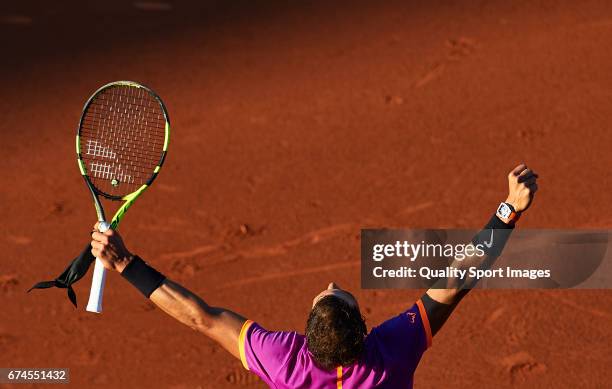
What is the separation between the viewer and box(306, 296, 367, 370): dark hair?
403cm

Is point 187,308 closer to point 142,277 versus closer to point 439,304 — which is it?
point 142,277

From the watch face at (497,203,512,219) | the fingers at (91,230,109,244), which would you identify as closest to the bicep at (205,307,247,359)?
the fingers at (91,230,109,244)

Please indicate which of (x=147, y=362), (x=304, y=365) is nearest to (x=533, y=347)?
(x=147, y=362)

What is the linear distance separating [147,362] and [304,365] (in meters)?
3.94

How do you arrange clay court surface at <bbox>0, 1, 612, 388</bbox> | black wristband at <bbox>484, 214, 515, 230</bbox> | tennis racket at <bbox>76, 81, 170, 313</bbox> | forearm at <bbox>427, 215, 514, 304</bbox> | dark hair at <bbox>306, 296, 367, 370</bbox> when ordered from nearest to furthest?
1. dark hair at <bbox>306, 296, 367, 370</bbox>
2. forearm at <bbox>427, 215, 514, 304</bbox>
3. black wristband at <bbox>484, 214, 515, 230</bbox>
4. tennis racket at <bbox>76, 81, 170, 313</bbox>
5. clay court surface at <bbox>0, 1, 612, 388</bbox>

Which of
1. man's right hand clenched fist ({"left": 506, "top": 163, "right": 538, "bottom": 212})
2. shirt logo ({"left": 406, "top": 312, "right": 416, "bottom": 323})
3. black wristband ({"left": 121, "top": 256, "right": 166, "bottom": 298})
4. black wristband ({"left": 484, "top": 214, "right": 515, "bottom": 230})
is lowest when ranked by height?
shirt logo ({"left": 406, "top": 312, "right": 416, "bottom": 323})

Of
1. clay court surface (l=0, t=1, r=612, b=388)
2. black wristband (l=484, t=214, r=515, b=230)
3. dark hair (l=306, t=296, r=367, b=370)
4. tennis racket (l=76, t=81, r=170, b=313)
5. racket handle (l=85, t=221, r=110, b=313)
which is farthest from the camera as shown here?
clay court surface (l=0, t=1, r=612, b=388)

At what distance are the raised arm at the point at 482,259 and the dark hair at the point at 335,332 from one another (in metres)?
0.46

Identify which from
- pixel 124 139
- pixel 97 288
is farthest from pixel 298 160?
pixel 97 288

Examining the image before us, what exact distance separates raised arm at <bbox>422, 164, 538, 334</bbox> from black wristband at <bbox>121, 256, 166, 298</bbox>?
126cm

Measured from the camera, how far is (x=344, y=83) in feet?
35.1

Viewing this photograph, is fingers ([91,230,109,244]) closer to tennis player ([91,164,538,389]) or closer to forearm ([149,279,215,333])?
tennis player ([91,164,538,389])

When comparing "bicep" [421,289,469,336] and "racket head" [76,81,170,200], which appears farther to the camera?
"racket head" [76,81,170,200]

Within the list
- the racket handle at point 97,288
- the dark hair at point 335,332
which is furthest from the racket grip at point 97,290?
the dark hair at point 335,332
